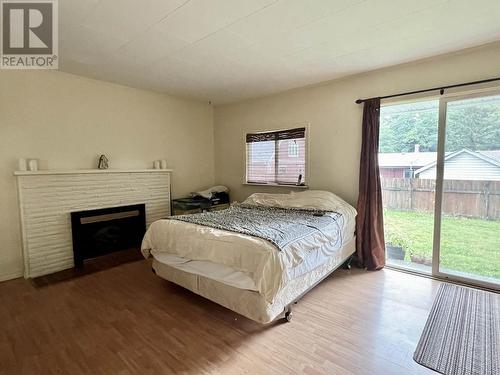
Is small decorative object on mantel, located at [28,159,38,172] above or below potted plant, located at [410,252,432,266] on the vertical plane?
above

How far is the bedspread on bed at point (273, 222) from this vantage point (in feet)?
7.19

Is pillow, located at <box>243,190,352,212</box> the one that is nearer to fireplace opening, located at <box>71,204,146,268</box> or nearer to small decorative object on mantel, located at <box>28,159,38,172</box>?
fireplace opening, located at <box>71,204,146,268</box>

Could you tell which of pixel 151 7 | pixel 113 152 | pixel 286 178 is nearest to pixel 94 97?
pixel 113 152

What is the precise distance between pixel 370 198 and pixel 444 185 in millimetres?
785

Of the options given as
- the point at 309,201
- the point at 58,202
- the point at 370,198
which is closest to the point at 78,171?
the point at 58,202

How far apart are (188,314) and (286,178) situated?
260cm

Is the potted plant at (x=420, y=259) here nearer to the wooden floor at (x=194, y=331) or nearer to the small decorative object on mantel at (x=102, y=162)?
the wooden floor at (x=194, y=331)

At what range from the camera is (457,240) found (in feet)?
9.60

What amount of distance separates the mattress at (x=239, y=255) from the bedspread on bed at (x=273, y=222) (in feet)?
0.22

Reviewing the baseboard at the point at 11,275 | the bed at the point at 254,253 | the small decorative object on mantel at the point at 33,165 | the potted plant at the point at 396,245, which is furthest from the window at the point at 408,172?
the baseboard at the point at 11,275

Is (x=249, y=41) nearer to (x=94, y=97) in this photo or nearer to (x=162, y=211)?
(x=94, y=97)

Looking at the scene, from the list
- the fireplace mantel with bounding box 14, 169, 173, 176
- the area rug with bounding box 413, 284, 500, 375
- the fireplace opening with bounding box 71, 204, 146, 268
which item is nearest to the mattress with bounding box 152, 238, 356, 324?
the area rug with bounding box 413, 284, 500, 375

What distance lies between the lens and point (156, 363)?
5.62ft

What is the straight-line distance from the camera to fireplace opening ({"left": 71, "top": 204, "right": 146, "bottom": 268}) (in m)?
3.43
